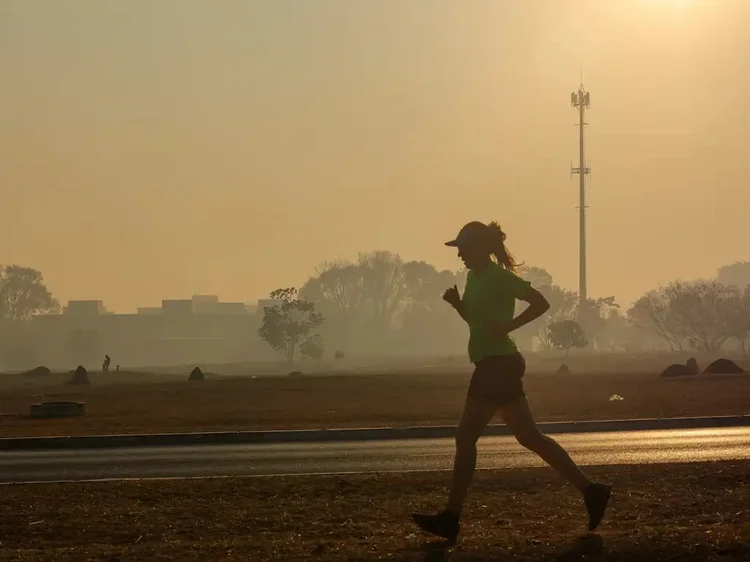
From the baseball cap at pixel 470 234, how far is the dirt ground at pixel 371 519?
2065 millimetres

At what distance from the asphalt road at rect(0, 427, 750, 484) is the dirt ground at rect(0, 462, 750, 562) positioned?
62.3 inches

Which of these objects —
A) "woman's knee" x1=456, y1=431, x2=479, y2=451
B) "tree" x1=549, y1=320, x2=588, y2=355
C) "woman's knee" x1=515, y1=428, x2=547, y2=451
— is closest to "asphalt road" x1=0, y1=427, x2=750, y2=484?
"woman's knee" x1=456, y1=431, x2=479, y2=451

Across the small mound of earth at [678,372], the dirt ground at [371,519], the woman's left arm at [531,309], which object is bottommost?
the dirt ground at [371,519]

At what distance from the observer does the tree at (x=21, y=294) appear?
155125 millimetres

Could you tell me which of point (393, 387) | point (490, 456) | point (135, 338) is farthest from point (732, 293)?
point (490, 456)

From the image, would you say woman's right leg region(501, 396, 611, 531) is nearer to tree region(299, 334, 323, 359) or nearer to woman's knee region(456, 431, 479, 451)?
woman's knee region(456, 431, 479, 451)

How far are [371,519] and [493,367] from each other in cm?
178

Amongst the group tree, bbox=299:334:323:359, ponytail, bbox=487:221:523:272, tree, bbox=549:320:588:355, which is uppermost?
tree, bbox=549:320:588:355

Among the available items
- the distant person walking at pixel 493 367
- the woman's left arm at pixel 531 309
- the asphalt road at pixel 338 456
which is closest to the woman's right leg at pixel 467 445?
the distant person walking at pixel 493 367

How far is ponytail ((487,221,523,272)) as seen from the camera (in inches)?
346

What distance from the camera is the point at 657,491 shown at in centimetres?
1044

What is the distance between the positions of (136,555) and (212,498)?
329 cm

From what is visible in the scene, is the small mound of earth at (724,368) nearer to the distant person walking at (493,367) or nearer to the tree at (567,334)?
the distant person walking at (493,367)

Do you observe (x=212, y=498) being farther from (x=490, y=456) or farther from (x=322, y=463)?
(x=490, y=456)
